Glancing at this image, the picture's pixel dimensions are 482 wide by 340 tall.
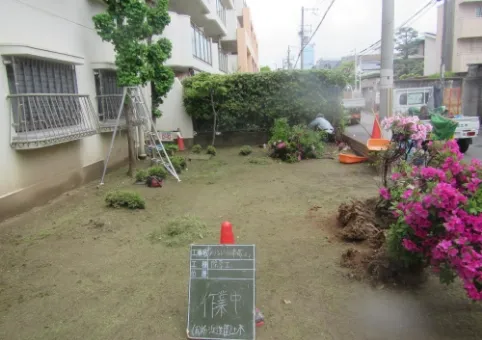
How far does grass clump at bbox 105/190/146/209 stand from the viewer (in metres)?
5.93

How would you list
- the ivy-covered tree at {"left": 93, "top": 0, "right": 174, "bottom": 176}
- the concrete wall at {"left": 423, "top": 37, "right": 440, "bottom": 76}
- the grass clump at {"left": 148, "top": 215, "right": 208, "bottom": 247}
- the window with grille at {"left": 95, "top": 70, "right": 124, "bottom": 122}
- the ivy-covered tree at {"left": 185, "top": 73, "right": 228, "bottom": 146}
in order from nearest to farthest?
the grass clump at {"left": 148, "top": 215, "right": 208, "bottom": 247}, the ivy-covered tree at {"left": 93, "top": 0, "right": 174, "bottom": 176}, the window with grille at {"left": 95, "top": 70, "right": 124, "bottom": 122}, the ivy-covered tree at {"left": 185, "top": 73, "right": 228, "bottom": 146}, the concrete wall at {"left": 423, "top": 37, "right": 440, "bottom": 76}

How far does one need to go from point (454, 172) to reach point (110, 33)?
264 inches

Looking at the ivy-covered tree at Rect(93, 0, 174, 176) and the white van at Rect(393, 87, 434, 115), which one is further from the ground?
the ivy-covered tree at Rect(93, 0, 174, 176)

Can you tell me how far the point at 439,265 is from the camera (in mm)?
2807

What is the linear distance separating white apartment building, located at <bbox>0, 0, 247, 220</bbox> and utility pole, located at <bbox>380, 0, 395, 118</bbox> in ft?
19.9

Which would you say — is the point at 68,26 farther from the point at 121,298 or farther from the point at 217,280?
the point at 217,280

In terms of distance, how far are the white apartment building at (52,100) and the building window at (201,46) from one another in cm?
683

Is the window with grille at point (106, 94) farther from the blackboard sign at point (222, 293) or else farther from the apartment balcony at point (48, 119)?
the blackboard sign at point (222, 293)

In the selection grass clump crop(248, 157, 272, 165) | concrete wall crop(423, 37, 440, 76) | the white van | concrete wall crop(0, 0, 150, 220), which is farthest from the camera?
concrete wall crop(423, 37, 440, 76)

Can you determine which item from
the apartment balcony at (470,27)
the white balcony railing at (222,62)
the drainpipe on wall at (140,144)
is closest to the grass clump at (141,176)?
the drainpipe on wall at (140,144)

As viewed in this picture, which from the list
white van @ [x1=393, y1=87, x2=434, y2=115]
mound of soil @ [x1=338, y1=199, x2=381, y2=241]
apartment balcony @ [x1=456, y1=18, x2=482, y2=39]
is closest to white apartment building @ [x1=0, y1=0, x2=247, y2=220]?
mound of soil @ [x1=338, y1=199, x2=381, y2=241]

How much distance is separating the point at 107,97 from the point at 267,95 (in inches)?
233

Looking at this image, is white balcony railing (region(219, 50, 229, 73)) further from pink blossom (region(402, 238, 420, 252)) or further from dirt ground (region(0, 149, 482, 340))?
pink blossom (region(402, 238, 420, 252))

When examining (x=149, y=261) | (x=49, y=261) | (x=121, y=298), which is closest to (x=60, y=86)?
(x=49, y=261)
